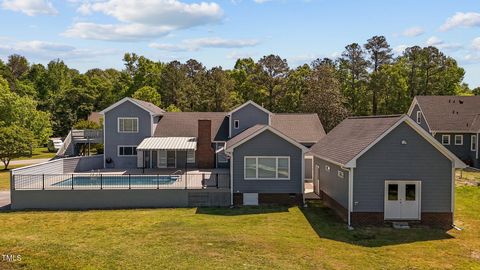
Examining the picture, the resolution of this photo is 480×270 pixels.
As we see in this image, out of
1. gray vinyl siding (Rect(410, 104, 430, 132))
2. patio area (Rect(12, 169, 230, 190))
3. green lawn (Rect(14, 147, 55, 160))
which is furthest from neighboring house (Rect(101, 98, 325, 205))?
green lawn (Rect(14, 147, 55, 160))

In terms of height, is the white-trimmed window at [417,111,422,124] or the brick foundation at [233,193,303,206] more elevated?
the white-trimmed window at [417,111,422,124]

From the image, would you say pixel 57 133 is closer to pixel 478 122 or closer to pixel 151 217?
pixel 151 217

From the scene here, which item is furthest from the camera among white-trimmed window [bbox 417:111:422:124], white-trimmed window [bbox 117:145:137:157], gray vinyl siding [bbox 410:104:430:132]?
white-trimmed window [bbox 417:111:422:124]

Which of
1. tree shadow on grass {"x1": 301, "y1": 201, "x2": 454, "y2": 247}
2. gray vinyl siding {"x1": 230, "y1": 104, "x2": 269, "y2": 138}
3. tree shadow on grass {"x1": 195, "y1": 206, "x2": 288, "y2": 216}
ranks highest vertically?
gray vinyl siding {"x1": 230, "y1": 104, "x2": 269, "y2": 138}

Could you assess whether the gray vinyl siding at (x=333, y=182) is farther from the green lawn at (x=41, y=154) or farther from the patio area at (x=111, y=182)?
the green lawn at (x=41, y=154)

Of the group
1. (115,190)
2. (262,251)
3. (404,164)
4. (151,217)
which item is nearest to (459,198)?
(404,164)

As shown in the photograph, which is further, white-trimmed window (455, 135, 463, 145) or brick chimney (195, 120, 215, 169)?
white-trimmed window (455, 135, 463, 145)

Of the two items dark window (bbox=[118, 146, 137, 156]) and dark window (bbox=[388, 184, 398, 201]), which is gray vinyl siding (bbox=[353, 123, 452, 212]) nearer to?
dark window (bbox=[388, 184, 398, 201])
